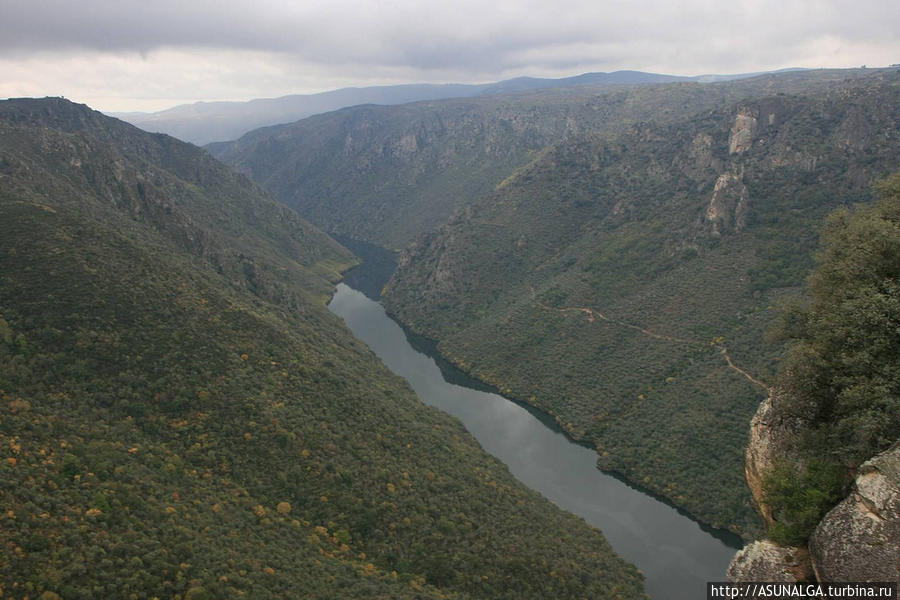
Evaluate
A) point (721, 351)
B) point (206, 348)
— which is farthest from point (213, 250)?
point (721, 351)

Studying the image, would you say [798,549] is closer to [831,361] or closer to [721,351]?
[831,361]

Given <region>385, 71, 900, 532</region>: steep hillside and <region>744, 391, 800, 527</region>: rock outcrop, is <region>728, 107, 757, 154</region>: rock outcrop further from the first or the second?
<region>744, 391, 800, 527</region>: rock outcrop

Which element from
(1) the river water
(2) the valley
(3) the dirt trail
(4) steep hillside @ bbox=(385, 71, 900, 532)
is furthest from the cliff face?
(4) steep hillside @ bbox=(385, 71, 900, 532)

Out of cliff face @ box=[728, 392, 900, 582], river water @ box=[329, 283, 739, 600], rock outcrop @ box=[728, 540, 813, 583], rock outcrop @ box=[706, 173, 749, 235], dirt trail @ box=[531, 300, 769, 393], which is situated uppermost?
rock outcrop @ box=[706, 173, 749, 235]

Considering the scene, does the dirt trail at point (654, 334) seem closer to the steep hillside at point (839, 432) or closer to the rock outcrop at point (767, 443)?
the rock outcrop at point (767, 443)

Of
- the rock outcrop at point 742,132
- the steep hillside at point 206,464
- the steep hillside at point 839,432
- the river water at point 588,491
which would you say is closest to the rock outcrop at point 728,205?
the rock outcrop at point 742,132

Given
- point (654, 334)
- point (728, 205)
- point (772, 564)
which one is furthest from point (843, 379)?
point (728, 205)

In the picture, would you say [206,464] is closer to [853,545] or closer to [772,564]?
[772,564]

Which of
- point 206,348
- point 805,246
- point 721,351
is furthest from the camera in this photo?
point 805,246
